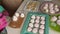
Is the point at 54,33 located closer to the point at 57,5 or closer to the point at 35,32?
the point at 35,32

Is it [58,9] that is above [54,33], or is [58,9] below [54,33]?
above

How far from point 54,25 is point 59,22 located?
0.04 meters

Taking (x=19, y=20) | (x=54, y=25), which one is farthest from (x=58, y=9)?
(x=19, y=20)

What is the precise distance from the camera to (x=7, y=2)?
34.1 inches

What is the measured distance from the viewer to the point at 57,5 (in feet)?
2.86

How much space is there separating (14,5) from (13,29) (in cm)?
23

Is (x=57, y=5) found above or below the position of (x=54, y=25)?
above

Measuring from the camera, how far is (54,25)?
2.34 feet

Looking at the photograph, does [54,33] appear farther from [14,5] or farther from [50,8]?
[14,5]

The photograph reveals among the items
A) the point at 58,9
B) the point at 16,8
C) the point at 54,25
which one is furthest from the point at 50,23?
the point at 16,8

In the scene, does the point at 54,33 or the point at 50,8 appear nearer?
the point at 54,33

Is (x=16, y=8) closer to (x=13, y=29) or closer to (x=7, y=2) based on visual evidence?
(x=7, y=2)

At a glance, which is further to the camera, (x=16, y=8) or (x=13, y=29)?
(x=16, y=8)

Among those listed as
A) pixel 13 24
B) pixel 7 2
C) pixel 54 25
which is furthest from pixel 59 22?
pixel 7 2
